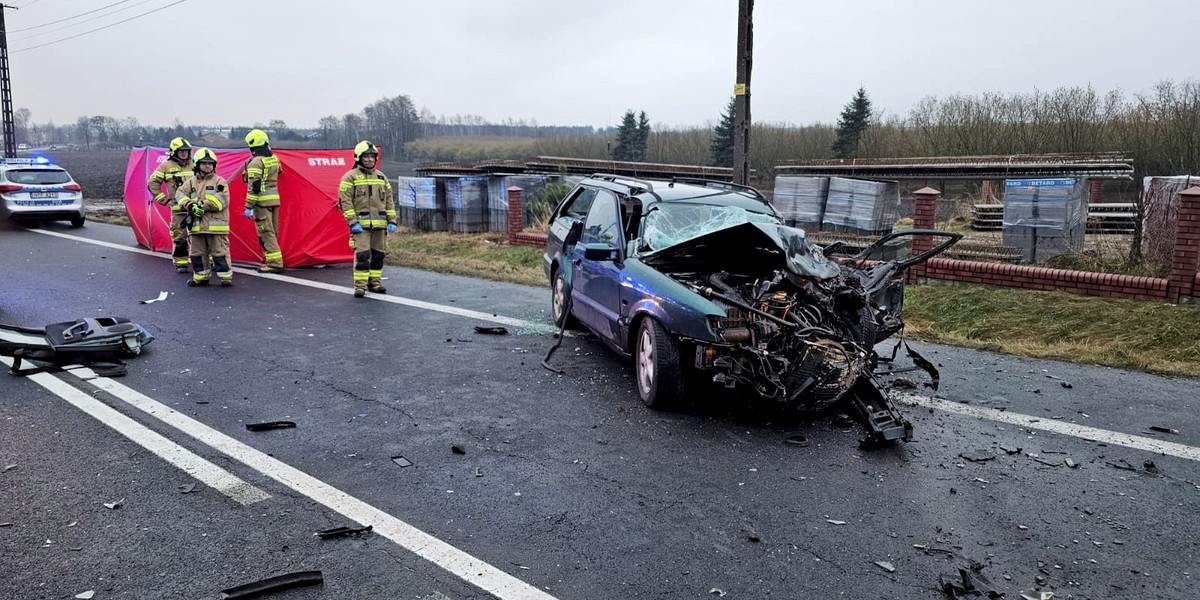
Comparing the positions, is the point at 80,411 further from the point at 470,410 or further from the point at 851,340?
the point at 851,340

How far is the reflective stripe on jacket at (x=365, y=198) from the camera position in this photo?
→ 1029 cm

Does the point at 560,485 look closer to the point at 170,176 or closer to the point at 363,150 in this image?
the point at 363,150

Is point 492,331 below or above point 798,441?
above

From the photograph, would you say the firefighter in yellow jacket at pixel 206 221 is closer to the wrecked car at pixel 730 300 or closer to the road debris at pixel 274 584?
the wrecked car at pixel 730 300

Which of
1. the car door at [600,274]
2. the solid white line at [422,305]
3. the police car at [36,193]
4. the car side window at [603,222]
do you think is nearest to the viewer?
the car door at [600,274]

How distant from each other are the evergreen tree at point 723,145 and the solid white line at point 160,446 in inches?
1242

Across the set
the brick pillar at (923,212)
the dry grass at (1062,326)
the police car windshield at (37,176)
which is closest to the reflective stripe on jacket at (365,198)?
the dry grass at (1062,326)

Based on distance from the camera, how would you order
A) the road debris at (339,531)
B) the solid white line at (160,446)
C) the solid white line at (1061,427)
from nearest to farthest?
the road debris at (339,531), the solid white line at (160,446), the solid white line at (1061,427)

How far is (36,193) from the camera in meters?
18.5

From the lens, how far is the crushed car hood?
604cm

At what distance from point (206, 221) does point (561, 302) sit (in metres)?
5.89

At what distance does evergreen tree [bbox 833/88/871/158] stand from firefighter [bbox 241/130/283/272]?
23.8 meters

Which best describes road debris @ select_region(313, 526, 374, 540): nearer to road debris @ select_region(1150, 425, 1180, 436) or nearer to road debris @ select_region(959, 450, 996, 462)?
road debris @ select_region(959, 450, 996, 462)

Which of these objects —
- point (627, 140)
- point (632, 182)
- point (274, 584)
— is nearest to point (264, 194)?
point (632, 182)
